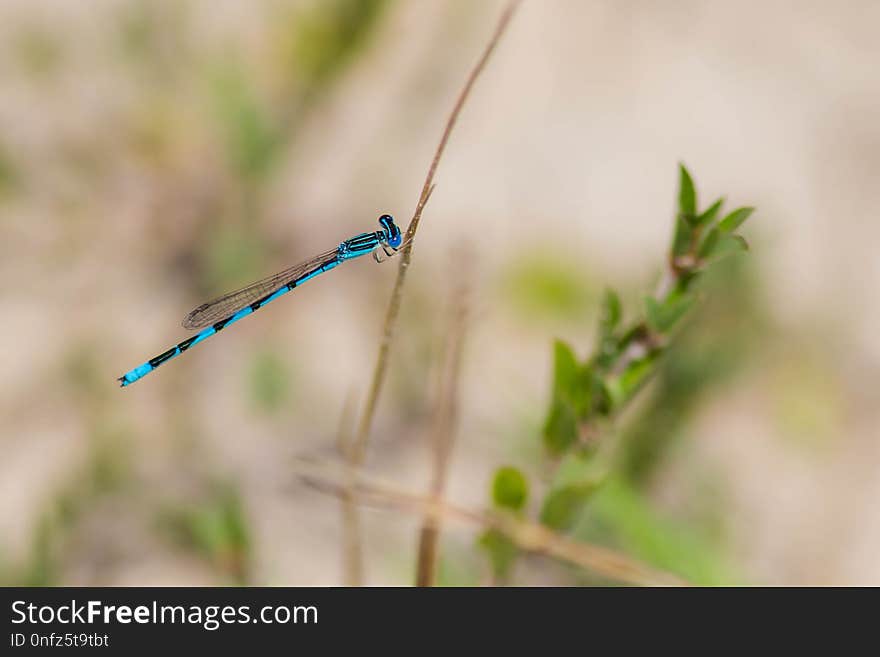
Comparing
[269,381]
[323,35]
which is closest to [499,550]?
[269,381]

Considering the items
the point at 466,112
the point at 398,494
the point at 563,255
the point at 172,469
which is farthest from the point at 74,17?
the point at 398,494

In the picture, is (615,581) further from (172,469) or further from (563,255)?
(172,469)

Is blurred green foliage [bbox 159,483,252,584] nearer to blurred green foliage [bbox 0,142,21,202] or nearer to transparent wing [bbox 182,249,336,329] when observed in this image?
transparent wing [bbox 182,249,336,329]

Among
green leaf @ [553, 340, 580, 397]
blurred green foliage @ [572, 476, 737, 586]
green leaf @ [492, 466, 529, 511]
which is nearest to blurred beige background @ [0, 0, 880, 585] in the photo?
blurred green foliage @ [572, 476, 737, 586]

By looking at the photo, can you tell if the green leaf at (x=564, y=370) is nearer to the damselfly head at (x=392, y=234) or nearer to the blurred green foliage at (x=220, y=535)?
the damselfly head at (x=392, y=234)

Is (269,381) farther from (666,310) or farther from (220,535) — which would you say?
(666,310)
